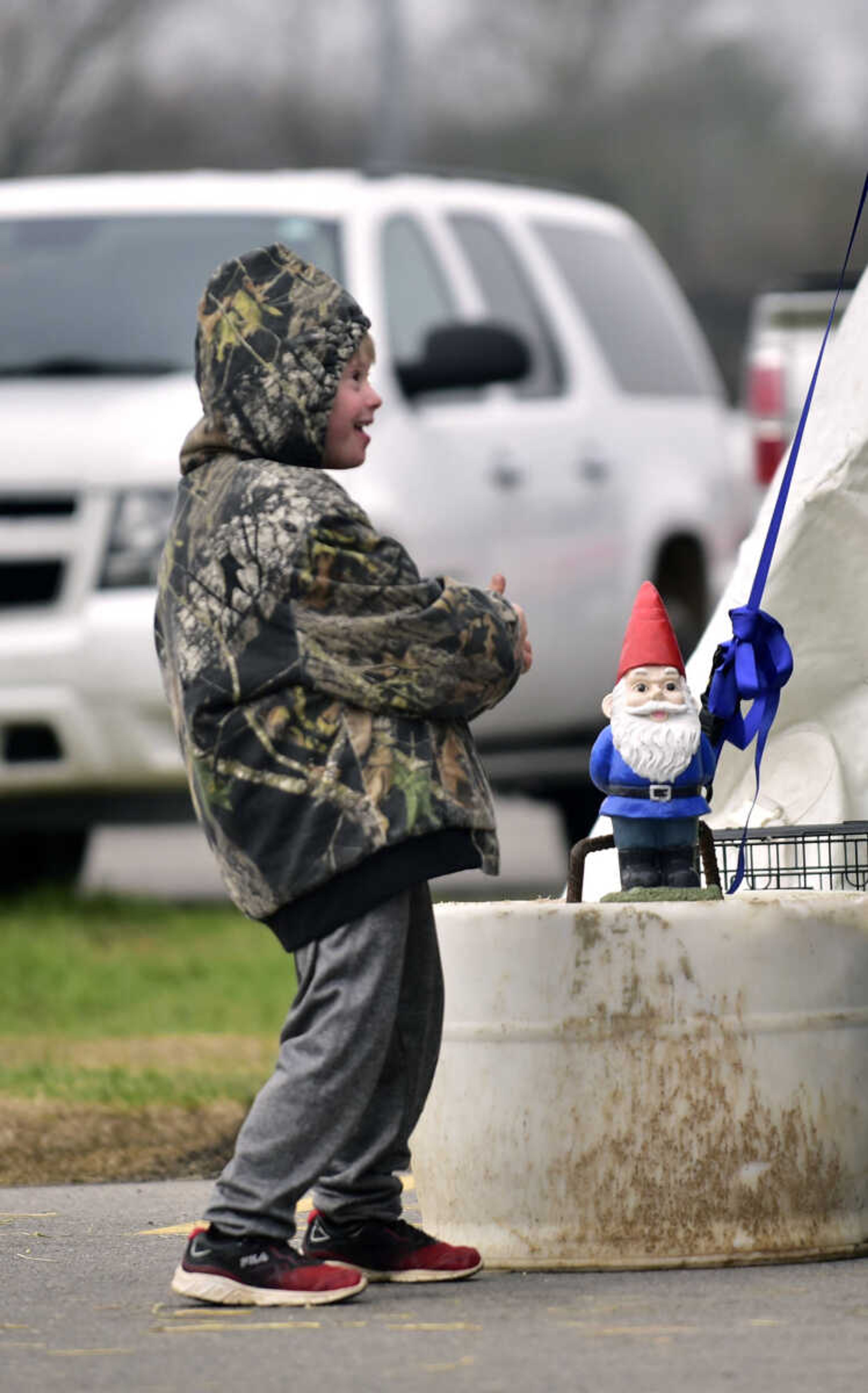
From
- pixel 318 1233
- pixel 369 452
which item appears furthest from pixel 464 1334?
pixel 369 452

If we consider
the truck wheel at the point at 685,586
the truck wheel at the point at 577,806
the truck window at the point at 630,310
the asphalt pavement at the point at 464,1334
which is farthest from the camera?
the truck wheel at the point at 577,806

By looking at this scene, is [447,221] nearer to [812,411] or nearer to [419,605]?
[812,411]

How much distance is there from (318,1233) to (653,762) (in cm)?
90

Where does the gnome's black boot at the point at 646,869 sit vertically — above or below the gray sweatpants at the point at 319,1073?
above

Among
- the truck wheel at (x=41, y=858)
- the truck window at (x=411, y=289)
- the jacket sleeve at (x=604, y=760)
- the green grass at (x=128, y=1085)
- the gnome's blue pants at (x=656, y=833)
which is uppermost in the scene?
the truck window at (x=411, y=289)

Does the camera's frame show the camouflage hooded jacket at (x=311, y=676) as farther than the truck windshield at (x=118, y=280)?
No

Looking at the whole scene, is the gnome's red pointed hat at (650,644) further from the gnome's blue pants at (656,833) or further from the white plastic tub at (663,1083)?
the white plastic tub at (663,1083)

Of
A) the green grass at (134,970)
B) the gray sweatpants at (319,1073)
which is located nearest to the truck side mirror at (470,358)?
the green grass at (134,970)

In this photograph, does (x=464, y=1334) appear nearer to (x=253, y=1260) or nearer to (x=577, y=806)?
(x=253, y=1260)

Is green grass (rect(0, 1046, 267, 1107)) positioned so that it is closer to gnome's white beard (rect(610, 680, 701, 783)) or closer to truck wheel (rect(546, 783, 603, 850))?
gnome's white beard (rect(610, 680, 701, 783))

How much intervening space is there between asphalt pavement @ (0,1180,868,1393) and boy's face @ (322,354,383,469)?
1.25m

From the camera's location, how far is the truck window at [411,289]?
30.4 feet

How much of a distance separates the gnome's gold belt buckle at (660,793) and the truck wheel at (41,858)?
6.43 meters

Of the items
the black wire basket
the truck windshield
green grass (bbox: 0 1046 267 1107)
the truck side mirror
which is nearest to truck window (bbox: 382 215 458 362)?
the truck side mirror
